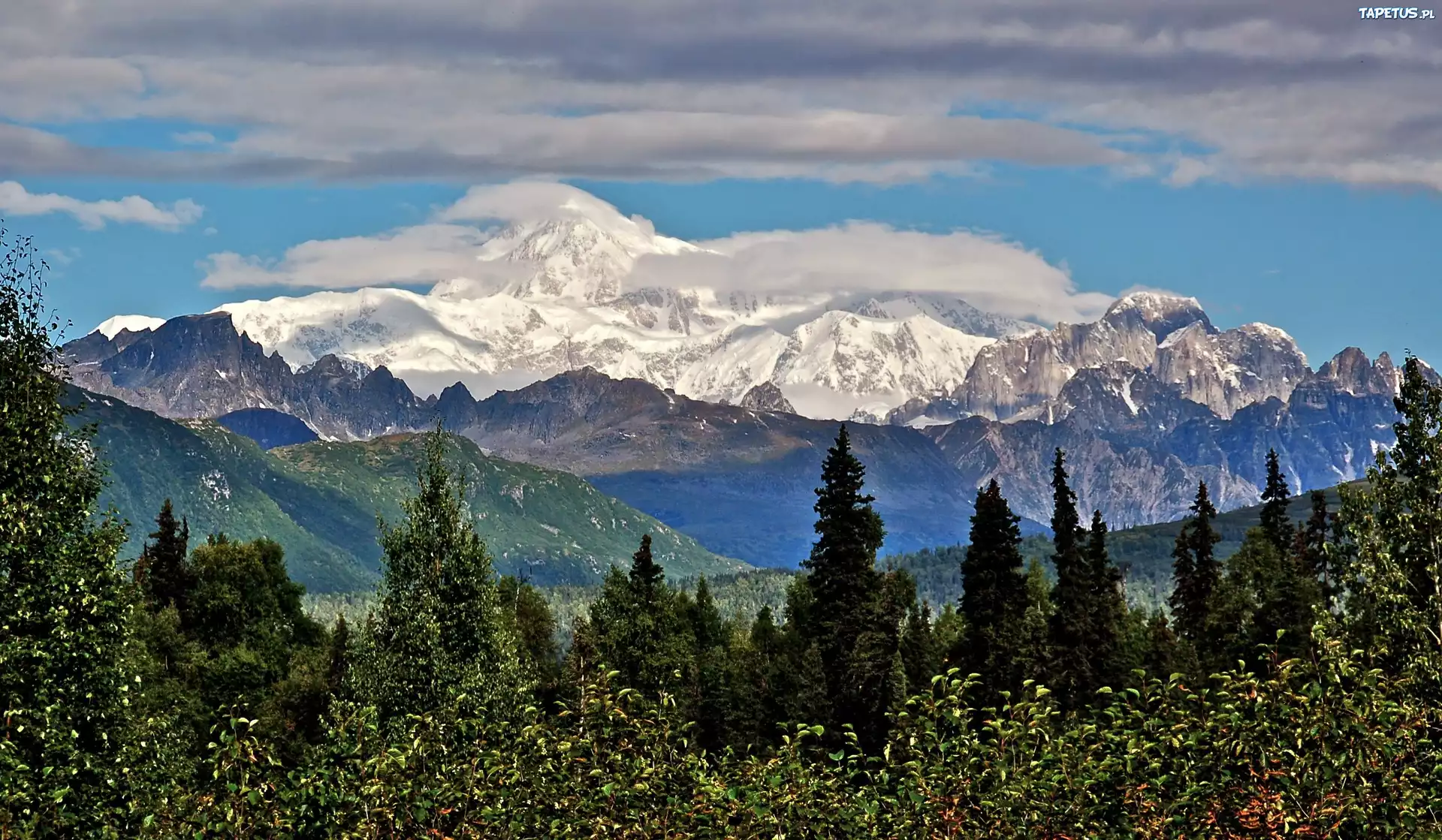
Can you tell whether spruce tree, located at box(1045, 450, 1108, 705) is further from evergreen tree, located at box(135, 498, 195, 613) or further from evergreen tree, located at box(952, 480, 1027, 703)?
evergreen tree, located at box(135, 498, 195, 613)

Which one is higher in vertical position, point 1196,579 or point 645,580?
point 1196,579

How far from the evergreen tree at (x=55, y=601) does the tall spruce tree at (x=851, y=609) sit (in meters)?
66.8

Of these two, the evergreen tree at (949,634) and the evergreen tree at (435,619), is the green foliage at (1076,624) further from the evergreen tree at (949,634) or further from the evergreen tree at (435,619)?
the evergreen tree at (435,619)

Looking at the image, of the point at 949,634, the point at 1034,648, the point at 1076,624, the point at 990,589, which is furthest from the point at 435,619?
the point at 949,634

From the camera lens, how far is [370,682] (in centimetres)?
6256

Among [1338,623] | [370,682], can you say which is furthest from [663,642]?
[1338,623]

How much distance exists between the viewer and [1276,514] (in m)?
163

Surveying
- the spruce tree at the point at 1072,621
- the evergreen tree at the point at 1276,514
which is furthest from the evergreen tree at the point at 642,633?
the evergreen tree at the point at 1276,514

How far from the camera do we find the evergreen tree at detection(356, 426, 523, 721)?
6284 centimetres

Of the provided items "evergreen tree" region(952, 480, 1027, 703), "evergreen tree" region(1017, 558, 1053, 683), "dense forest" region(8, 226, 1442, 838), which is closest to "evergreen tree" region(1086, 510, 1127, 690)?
"evergreen tree" region(1017, 558, 1053, 683)

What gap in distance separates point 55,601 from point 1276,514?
5445 inches

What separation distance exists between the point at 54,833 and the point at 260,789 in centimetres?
748

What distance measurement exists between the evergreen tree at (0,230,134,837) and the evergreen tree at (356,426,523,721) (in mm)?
17898

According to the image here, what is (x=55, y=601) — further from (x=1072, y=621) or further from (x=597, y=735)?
(x=1072, y=621)
